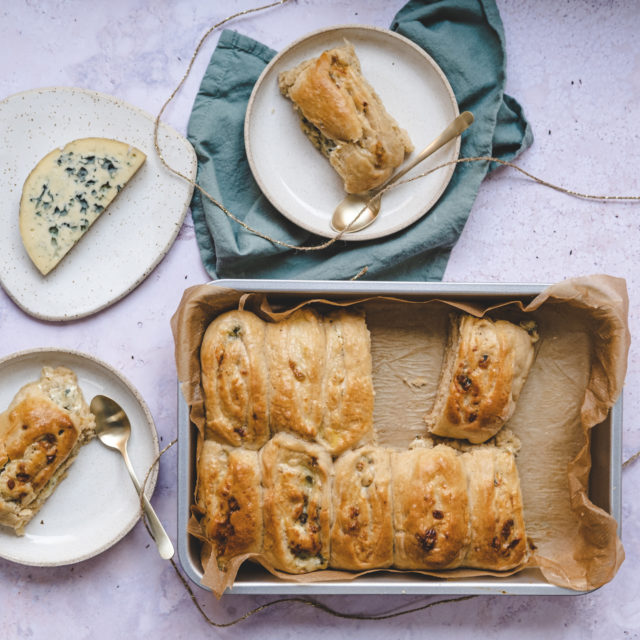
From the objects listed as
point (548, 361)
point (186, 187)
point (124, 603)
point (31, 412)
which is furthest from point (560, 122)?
point (124, 603)

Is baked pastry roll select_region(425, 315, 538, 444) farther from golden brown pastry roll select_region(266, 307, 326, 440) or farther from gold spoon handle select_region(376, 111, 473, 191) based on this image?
gold spoon handle select_region(376, 111, 473, 191)

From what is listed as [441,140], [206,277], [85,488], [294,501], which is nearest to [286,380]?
[294,501]

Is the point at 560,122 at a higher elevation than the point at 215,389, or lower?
higher

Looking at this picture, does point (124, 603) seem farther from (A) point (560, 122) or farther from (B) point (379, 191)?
(A) point (560, 122)

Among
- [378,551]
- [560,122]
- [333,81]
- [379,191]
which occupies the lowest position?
[378,551]

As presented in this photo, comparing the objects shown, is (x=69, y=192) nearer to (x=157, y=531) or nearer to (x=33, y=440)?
(x=33, y=440)

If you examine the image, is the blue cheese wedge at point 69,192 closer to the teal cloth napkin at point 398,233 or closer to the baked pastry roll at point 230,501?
the teal cloth napkin at point 398,233
